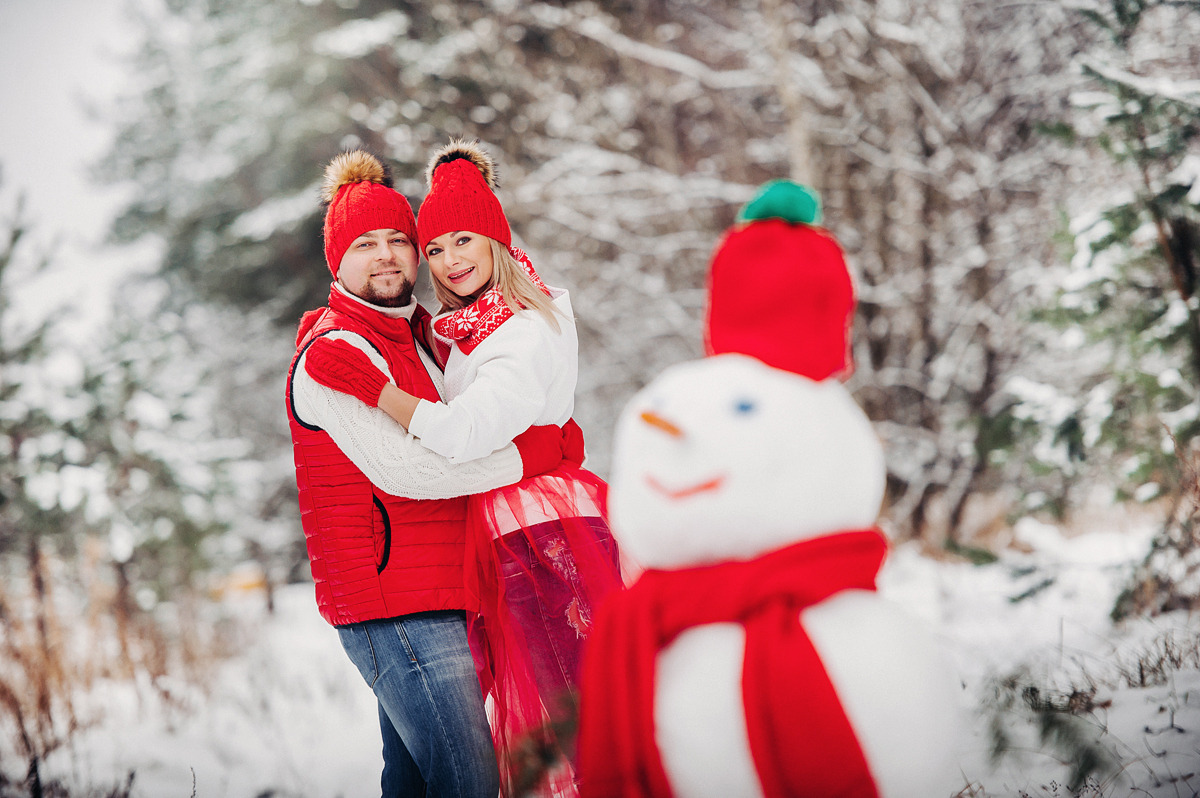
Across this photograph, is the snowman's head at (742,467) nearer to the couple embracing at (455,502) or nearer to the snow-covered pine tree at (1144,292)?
the couple embracing at (455,502)

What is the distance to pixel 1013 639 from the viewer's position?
13.4ft

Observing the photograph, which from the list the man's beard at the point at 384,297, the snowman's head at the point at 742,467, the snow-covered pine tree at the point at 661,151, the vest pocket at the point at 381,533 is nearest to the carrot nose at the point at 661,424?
the snowman's head at the point at 742,467

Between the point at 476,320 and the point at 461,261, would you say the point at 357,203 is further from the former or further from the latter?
the point at 476,320

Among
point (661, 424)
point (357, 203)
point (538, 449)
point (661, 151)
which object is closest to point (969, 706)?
point (538, 449)

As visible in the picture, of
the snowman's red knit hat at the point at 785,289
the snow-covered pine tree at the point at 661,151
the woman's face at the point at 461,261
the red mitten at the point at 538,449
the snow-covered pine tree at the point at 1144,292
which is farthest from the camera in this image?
the snow-covered pine tree at the point at 661,151

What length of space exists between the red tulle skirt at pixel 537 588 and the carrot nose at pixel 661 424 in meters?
0.80

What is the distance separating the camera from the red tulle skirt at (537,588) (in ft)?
6.10

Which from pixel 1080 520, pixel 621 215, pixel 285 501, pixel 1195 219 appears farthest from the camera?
pixel 285 501

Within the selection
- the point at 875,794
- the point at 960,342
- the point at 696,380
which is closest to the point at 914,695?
the point at 875,794

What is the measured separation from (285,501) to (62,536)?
4.67 meters

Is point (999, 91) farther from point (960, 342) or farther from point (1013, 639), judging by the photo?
point (1013, 639)

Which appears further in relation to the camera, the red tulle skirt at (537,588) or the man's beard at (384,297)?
the man's beard at (384,297)

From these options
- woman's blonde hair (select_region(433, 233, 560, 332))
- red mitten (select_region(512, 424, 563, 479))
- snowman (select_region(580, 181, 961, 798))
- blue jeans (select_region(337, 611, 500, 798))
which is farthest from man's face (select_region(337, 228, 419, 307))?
snowman (select_region(580, 181, 961, 798))

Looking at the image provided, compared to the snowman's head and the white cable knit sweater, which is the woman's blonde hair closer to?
the white cable knit sweater
